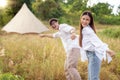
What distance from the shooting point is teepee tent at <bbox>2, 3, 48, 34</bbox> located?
19.3 meters

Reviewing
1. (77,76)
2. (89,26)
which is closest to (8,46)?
(77,76)

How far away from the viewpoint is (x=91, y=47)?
4520 mm

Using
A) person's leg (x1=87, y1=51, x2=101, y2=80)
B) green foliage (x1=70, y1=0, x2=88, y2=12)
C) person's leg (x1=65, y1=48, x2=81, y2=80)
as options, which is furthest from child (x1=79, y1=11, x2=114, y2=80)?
green foliage (x1=70, y1=0, x2=88, y2=12)

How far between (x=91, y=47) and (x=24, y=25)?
1535 centimetres

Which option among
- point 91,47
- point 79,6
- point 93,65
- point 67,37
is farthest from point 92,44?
point 79,6

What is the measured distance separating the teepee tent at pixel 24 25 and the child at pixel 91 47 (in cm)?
1459

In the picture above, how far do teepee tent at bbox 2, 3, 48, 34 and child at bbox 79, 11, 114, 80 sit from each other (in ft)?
47.9

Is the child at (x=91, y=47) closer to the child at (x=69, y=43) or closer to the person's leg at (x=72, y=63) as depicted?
the child at (x=69, y=43)

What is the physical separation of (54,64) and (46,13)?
24.7 metres

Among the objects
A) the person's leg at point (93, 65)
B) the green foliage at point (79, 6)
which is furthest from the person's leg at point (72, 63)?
the green foliage at point (79, 6)

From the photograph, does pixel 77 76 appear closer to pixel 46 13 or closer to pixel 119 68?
pixel 119 68

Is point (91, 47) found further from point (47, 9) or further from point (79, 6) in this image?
point (79, 6)

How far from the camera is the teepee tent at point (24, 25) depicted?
63.3ft

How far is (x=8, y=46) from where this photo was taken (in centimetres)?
834
